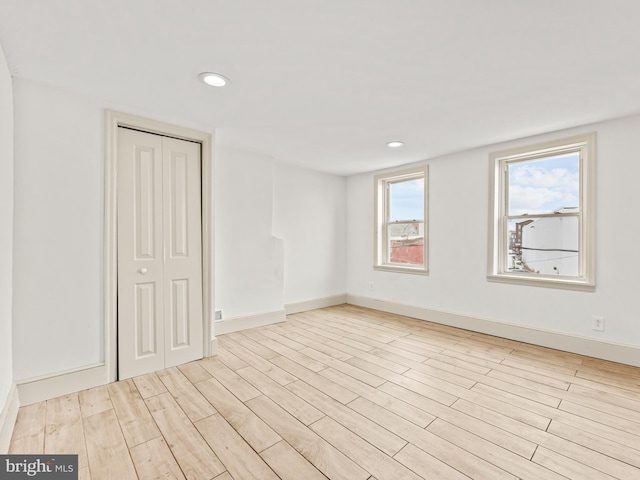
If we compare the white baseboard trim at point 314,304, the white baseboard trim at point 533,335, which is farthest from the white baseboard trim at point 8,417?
the white baseboard trim at point 533,335

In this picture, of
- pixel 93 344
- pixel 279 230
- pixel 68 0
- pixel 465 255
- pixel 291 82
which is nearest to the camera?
pixel 68 0

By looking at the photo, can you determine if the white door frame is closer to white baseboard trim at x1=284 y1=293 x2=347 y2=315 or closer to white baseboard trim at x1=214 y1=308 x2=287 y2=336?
white baseboard trim at x1=214 y1=308 x2=287 y2=336

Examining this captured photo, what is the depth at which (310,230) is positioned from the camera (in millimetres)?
4879

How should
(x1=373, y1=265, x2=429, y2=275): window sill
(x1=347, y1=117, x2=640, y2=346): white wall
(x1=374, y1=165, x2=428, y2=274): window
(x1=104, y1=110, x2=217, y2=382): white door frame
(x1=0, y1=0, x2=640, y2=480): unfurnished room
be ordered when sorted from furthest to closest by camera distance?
(x1=374, y1=165, x2=428, y2=274): window
(x1=373, y1=265, x2=429, y2=275): window sill
(x1=347, y1=117, x2=640, y2=346): white wall
(x1=104, y1=110, x2=217, y2=382): white door frame
(x1=0, y1=0, x2=640, y2=480): unfurnished room

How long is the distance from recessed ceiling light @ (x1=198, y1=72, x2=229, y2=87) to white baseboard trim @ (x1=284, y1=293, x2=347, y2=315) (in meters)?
3.21

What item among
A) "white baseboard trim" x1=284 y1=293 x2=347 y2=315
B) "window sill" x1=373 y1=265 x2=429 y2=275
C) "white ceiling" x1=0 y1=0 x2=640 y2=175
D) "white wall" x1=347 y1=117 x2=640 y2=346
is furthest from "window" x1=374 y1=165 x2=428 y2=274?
"white ceiling" x1=0 y1=0 x2=640 y2=175

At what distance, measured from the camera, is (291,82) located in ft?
7.08

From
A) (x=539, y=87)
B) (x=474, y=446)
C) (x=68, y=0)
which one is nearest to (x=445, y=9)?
(x=539, y=87)

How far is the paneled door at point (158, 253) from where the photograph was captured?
8.38 ft

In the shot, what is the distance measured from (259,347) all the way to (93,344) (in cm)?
148

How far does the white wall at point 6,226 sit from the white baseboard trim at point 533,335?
4202 millimetres

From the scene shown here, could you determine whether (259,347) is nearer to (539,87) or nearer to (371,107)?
(371,107)

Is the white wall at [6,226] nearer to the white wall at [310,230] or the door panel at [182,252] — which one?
the door panel at [182,252]

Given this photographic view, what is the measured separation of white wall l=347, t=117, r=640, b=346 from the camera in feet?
9.09
